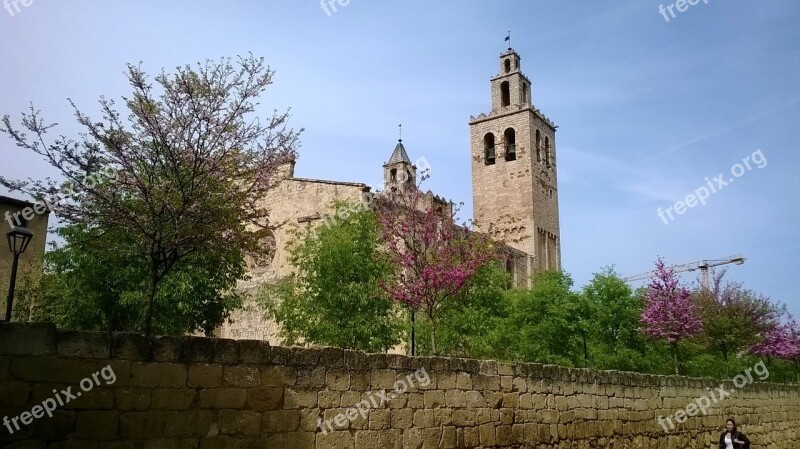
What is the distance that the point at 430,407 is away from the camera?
327 inches

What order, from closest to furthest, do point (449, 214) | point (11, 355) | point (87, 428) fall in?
point (11, 355) → point (87, 428) → point (449, 214)

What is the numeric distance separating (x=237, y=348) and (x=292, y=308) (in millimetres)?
14186

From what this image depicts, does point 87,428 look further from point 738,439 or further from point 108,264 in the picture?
point 108,264

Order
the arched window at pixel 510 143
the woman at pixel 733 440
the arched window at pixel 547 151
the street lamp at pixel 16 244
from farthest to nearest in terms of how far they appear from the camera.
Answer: the arched window at pixel 547 151
the arched window at pixel 510 143
the woman at pixel 733 440
the street lamp at pixel 16 244

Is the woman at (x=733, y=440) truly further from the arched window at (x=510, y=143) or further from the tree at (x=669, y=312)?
the arched window at (x=510, y=143)

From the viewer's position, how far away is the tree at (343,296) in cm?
1880

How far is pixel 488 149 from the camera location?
51719 mm

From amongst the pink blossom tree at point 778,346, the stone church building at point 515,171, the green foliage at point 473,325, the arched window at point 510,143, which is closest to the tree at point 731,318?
the pink blossom tree at point 778,346

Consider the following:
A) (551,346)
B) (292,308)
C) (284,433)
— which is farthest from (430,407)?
(551,346)

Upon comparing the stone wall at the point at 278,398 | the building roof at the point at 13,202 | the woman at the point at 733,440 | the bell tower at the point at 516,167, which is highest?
the bell tower at the point at 516,167

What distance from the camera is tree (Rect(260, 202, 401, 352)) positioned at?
18797mm

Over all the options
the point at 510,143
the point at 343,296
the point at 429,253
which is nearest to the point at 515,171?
the point at 510,143

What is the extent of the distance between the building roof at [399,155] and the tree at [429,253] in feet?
119

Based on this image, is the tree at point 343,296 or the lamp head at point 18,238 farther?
the tree at point 343,296
